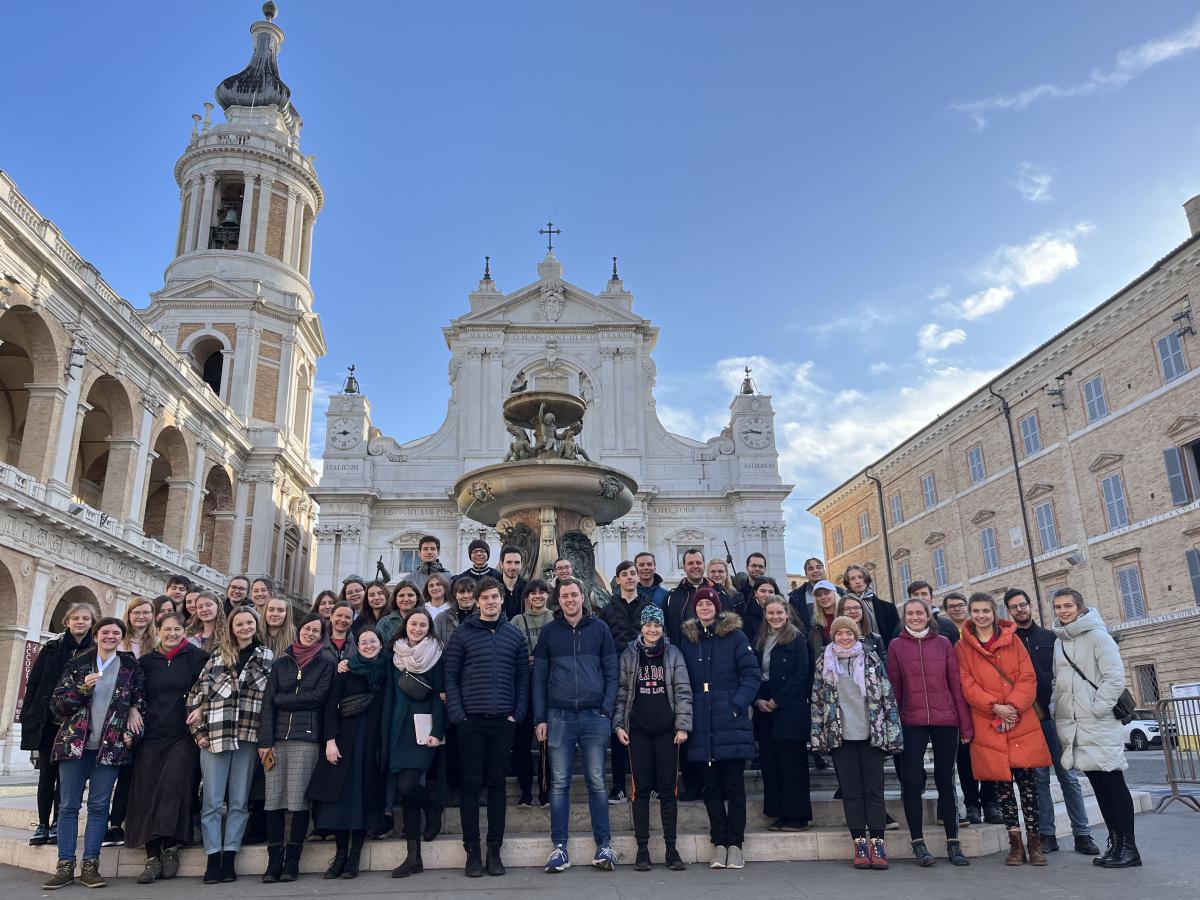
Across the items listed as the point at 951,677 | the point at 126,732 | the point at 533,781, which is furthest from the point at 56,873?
the point at 951,677

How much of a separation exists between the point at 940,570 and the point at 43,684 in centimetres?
3191

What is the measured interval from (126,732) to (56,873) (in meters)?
0.88

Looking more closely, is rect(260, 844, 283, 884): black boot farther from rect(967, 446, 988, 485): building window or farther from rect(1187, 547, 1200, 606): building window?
rect(967, 446, 988, 485): building window

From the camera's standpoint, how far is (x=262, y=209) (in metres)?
38.2

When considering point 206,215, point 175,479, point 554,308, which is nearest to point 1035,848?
point 175,479

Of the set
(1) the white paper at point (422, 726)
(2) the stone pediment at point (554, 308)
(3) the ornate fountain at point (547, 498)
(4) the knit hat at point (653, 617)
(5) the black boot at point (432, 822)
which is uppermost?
(2) the stone pediment at point (554, 308)

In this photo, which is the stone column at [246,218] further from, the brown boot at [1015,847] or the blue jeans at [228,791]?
the brown boot at [1015,847]

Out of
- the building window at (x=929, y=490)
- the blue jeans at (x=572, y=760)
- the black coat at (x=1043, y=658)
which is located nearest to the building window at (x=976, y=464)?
the building window at (x=929, y=490)

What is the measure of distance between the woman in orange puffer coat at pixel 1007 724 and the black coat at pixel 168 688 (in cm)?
508

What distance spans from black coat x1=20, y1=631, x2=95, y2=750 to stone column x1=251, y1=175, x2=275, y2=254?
3491 centimetres

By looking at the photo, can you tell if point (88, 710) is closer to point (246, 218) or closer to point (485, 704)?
point (485, 704)

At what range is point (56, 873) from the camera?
Result: 5.34 metres

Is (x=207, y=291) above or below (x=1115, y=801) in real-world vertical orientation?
above

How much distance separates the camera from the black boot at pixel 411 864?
210 inches
